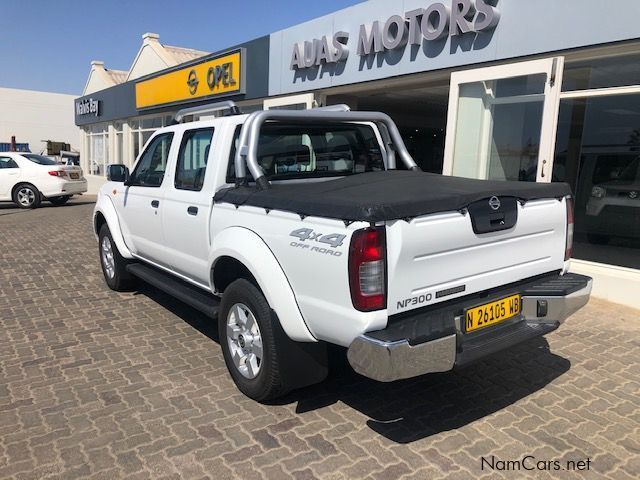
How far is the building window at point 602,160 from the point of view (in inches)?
246

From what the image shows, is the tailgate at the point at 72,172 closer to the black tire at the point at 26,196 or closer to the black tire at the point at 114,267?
the black tire at the point at 26,196

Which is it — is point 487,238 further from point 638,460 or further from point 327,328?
point 638,460

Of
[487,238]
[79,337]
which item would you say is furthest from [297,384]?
[79,337]

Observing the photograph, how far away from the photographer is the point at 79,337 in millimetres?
4633

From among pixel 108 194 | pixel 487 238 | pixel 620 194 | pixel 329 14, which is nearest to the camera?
pixel 487 238

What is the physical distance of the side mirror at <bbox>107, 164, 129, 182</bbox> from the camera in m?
5.55

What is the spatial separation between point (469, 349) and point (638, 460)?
113 centimetres

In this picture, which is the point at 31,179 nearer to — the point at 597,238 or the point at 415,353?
the point at 597,238

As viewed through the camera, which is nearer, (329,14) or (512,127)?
(512,127)

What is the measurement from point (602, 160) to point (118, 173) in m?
6.79

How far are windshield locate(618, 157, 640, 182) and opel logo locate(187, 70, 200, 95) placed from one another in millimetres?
10541
